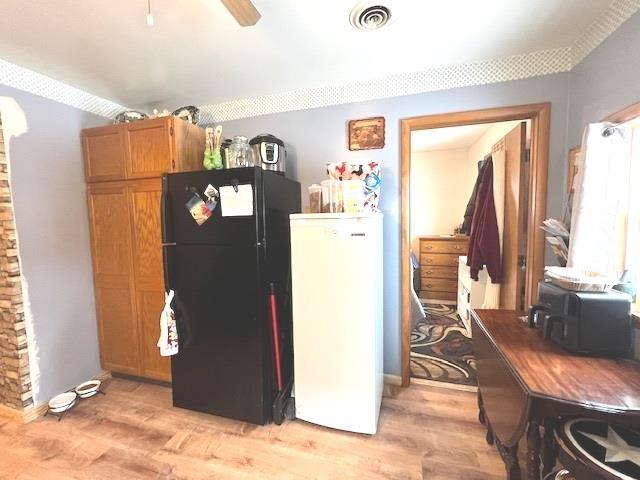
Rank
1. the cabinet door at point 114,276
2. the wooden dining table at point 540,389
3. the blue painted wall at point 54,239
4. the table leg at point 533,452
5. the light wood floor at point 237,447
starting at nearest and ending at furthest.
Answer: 1. the wooden dining table at point 540,389
2. the table leg at point 533,452
3. the light wood floor at point 237,447
4. the blue painted wall at point 54,239
5. the cabinet door at point 114,276

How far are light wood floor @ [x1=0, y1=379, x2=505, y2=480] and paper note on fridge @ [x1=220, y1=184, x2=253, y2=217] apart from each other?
1377 mm

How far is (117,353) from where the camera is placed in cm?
230

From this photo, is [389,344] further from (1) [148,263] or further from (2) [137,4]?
(2) [137,4]

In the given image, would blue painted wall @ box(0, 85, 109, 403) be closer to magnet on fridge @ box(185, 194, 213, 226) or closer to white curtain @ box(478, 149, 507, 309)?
magnet on fridge @ box(185, 194, 213, 226)

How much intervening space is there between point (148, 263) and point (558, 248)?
2686 mm

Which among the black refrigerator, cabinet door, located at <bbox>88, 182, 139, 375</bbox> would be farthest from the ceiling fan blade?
cabinet door, located at <bbox>88, 182, 139, 375</bbox>

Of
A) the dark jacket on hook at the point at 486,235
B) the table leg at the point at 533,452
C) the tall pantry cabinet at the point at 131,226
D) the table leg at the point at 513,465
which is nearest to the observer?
the table leg at the point at 533,452

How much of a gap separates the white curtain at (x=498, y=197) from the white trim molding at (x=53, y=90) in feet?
11.0

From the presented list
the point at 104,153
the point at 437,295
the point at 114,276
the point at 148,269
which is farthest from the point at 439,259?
the point at 104,153

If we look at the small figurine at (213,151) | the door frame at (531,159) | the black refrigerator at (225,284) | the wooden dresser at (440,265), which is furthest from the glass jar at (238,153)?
the wooden dresser at (440,265)

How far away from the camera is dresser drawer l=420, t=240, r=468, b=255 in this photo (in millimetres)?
4027

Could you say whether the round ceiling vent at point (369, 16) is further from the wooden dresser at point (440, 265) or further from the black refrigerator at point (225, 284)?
the wooden dresser at point (440, 265)

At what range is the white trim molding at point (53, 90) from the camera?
5.95 feet

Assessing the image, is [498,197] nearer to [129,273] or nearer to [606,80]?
[606,80]
